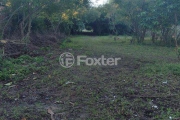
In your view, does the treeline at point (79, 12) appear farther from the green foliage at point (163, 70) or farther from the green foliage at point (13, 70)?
the green foliage at point (163, 70)

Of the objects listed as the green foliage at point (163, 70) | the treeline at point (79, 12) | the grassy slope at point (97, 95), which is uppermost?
the treeline at point (79, 12)

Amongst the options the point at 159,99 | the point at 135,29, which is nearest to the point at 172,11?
the point at 135,29

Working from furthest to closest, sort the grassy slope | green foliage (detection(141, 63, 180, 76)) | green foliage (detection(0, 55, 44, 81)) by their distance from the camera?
→ green foliage (detection(141, 63, 180, 76)) → green foliage (detection(0, 55, 44, 81)) → the grassy slope

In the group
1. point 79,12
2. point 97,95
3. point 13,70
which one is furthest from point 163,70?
point 79,12

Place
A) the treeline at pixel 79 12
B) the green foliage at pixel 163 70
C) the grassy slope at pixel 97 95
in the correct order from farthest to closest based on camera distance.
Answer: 1. the treeline at pixel 79 12
2. the green foliage at pixel 163 70
3. the grassy slope at pixel 97 95

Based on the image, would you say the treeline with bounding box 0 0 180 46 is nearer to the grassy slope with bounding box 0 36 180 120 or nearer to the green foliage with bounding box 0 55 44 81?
the green foliage with bounding box 0 55 44 81

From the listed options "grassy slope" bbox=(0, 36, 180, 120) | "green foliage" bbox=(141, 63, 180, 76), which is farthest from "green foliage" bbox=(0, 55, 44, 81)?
"green foliage" bbox=(141, 63, 180, 76)

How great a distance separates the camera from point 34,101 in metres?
3.65

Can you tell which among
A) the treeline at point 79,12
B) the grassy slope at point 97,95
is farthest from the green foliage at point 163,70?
the treeline at point 79,12

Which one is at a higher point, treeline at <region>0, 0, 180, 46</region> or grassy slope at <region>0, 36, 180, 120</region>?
treeline at <region>0, 0, 180, 46</region>

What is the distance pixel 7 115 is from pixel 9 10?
7708 mm

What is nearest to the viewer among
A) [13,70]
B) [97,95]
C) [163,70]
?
[97,95]

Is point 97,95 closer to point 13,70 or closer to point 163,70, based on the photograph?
point 13,70

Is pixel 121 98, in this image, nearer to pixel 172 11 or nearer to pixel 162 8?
pixel 172 11
